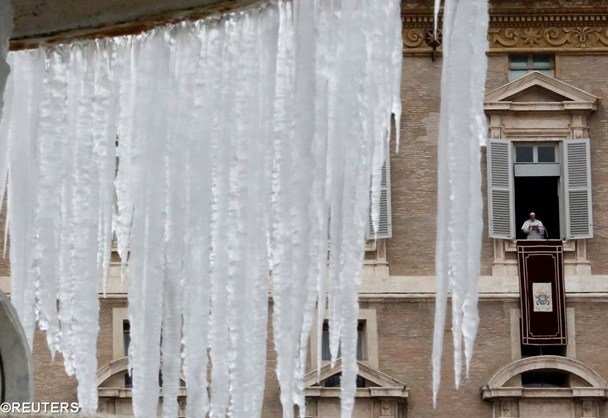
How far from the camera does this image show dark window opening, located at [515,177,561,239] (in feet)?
92.0

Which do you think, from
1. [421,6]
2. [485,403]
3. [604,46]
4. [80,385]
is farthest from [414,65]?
[80,385]

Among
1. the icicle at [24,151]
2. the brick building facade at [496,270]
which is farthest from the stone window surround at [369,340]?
the icicle at [24,151]

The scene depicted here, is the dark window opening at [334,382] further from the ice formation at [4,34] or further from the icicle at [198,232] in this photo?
the ice formation at [4,34]

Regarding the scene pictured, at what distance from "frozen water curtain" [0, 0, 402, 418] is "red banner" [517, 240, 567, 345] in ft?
67.2

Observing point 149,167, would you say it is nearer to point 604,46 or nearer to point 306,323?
point 306,323

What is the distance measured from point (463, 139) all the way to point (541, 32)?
880 inches

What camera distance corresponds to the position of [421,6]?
28.6 m

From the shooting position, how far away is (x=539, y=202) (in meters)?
28.5

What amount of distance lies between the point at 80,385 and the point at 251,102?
5.11 feet

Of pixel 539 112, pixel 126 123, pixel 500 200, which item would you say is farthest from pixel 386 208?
pixel 126 123

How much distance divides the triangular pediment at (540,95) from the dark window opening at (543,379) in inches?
147

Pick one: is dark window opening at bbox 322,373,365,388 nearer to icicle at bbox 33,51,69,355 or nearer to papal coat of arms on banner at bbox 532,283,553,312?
papal coat of arms on banner at bbox 532,283,553,312

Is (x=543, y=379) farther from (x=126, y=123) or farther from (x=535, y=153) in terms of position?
(x=126, y=123)

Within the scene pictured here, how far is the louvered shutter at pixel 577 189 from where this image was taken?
2770 cm
